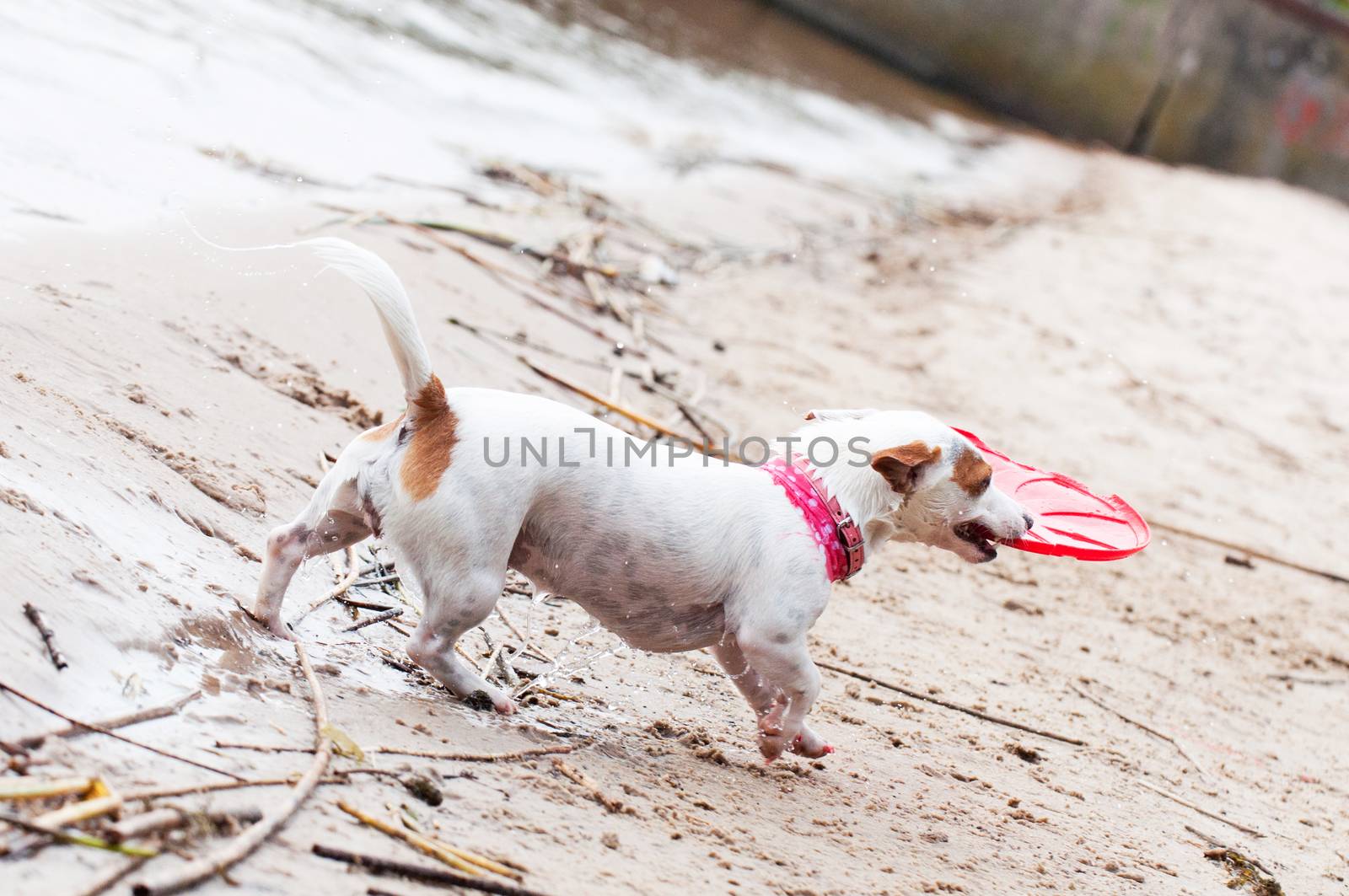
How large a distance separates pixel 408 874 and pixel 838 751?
5.92 ft

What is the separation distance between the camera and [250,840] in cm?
242

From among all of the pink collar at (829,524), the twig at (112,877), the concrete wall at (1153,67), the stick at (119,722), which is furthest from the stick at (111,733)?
the concrete wall at (1153,67)

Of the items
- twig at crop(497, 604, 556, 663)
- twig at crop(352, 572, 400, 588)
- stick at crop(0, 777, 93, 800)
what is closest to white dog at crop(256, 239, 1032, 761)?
twig at crop(497, 604, 556, 663)

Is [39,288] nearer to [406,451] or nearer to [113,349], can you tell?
[113,349]

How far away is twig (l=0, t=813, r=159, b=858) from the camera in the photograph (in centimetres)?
226

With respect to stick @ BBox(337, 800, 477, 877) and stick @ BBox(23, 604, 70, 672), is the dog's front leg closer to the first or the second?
stick @ BBox(337, 800, 477, 877)

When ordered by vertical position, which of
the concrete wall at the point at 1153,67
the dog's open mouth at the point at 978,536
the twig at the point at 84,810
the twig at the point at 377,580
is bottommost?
the twig at the point at 377,580

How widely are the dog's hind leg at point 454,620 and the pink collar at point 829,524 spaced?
87cm

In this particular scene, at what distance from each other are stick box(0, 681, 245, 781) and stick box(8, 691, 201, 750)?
0.5 inches

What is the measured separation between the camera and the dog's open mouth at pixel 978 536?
398 centimetres

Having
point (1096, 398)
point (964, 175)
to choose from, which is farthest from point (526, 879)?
point (964, 175)

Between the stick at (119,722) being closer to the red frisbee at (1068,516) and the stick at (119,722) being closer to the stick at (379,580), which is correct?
the stick at (379,580)

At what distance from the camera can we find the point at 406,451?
348cm

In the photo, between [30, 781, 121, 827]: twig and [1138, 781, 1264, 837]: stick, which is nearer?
[30, 781, 121, 827]: twig
